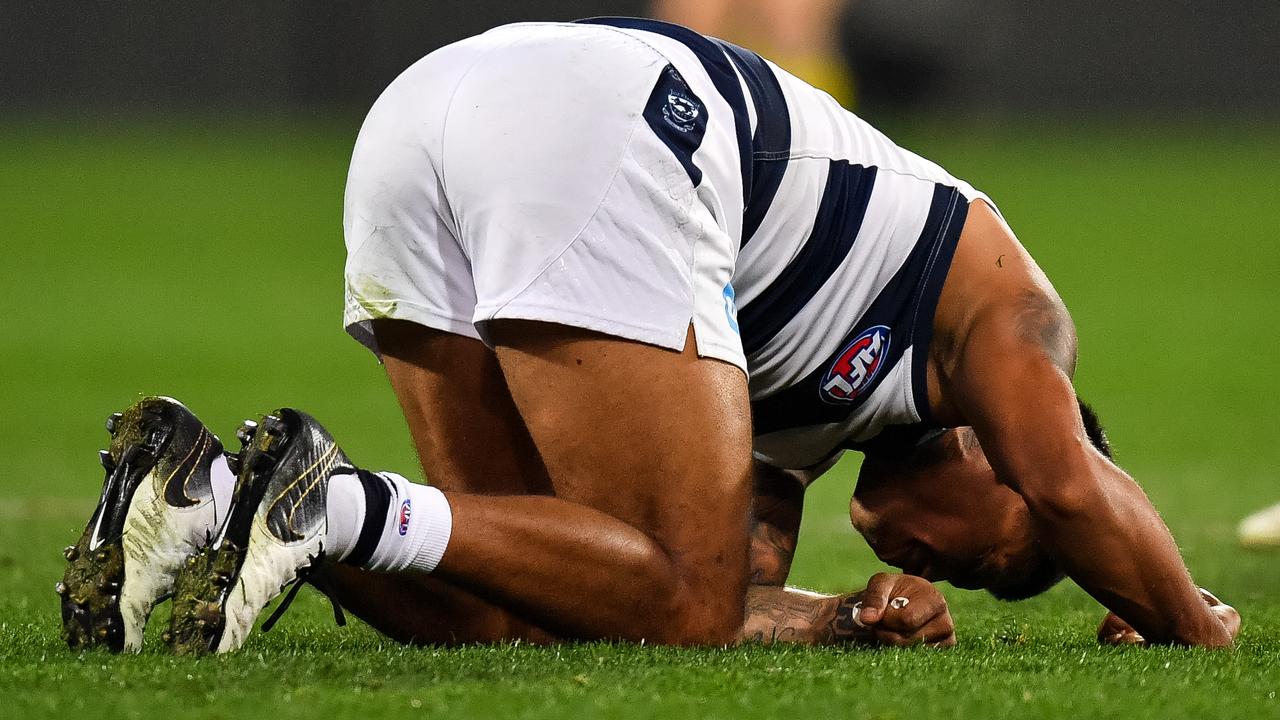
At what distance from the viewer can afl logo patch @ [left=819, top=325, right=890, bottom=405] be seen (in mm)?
3242

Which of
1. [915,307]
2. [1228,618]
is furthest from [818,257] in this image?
[1228,618]

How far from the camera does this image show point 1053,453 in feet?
Answer: 9.96

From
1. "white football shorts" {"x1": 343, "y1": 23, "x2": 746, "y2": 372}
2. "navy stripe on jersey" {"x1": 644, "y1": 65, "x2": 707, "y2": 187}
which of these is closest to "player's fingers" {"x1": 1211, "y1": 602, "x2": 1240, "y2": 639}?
"white football shorts" {"x1": 343, "y1": 23, "x2": 746, "y2": 372}

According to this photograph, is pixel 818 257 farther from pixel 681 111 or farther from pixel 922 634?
pixel 922 634

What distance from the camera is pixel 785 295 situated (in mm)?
3201

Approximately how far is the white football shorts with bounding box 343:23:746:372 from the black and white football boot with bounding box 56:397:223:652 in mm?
536

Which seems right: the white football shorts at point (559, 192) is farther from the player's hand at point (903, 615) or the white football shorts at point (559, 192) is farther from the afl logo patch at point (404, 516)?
the player's hand at point (903, 615)

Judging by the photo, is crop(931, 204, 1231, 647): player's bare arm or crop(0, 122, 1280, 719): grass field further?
crop(931, 204, 1231, 647): player's bare arm

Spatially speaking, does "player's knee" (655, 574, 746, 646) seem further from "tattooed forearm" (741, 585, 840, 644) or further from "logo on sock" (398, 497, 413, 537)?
"logo on sock" (398, 497, 413, 537)

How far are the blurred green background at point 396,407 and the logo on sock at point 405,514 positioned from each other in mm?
212

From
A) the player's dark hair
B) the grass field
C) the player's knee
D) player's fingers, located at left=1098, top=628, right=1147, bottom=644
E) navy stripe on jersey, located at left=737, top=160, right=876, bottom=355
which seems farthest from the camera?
the player's dark hair

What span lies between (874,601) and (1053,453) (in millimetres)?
403

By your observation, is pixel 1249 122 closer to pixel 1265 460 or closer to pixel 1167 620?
pixel 1265 460

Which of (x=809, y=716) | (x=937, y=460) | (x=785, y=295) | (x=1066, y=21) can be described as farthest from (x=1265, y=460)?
(x=1066, y=21)
